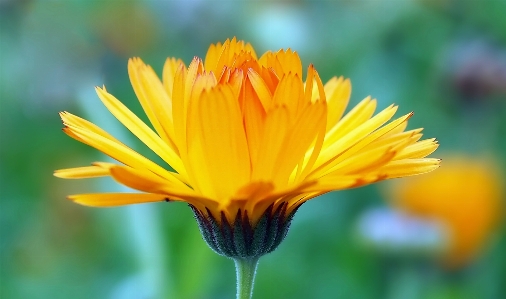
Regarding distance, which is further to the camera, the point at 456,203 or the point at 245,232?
the point at 456,203

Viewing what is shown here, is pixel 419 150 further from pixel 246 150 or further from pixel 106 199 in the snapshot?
pixel 106 199

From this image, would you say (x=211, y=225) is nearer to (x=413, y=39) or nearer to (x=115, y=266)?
(x=115, y=266)

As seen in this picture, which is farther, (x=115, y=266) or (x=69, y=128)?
(x=115, y=266)

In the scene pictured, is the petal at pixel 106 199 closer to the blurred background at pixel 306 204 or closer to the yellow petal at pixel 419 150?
the yellow petal at pixel 419 150

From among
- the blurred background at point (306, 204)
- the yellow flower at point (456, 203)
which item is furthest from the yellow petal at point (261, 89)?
A: the yellow flower at point (456, 203)

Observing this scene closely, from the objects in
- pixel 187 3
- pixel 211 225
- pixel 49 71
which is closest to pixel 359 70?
pixel 187 3

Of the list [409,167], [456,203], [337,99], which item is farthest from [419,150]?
[456,203]
